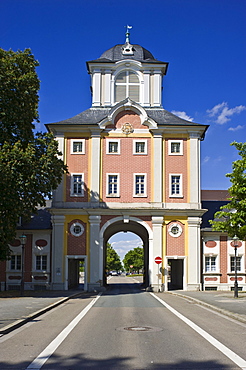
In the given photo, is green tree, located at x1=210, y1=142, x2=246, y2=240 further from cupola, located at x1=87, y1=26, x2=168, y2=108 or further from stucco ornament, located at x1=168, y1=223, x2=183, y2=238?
cupola, located at x1=87, y1=26, x2=168, y2=108

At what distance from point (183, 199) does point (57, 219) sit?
10.5 metres

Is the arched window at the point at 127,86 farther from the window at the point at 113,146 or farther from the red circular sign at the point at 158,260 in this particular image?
the red circular sign at the point at 158,260

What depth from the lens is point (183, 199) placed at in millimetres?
40625

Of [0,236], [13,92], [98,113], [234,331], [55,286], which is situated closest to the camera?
[234,331]

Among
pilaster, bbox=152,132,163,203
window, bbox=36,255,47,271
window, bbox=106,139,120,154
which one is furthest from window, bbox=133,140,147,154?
window, bbox=36,255,47,271

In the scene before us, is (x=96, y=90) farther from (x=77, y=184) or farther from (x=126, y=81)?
(x=77, y=184)

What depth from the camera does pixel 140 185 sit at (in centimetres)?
4078

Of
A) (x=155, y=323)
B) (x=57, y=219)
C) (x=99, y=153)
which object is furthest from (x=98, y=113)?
(x=155, y=323)

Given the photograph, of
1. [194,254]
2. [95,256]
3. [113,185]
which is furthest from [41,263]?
[194,254]

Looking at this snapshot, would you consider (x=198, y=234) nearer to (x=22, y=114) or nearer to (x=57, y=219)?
(x=57, y=219)

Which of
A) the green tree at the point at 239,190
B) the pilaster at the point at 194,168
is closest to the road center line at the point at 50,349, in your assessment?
the green tree at the point at 239,190

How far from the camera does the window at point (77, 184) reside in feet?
133

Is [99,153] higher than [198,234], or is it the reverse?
[99,153]

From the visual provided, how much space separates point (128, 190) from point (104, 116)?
23.7ft
